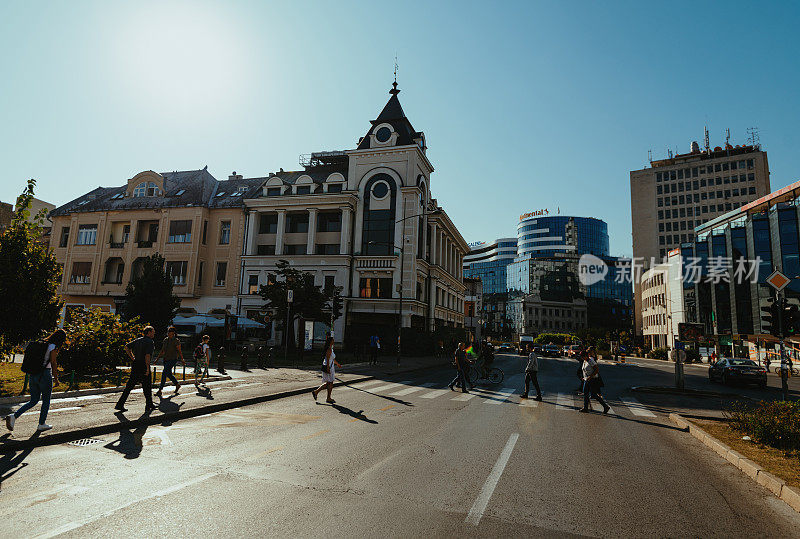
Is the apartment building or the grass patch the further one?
the apartment building

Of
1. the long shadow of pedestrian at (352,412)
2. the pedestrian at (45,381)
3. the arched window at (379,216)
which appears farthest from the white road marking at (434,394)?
the arched window at (379,216)

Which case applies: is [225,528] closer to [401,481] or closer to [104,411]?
[401,481]

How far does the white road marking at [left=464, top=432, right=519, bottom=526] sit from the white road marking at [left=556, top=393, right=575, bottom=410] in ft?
19.0

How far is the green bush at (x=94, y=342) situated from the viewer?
13523 millimetres

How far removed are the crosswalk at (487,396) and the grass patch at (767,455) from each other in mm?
3118

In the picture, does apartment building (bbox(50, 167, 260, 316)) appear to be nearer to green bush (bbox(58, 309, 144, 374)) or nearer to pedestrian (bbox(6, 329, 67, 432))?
green bush (bbox(58, 309, 144, 374))

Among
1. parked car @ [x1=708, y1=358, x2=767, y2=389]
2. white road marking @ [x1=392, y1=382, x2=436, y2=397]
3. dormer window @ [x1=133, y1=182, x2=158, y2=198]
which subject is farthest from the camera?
dormer window @ [x1=133, y1=182, x2=158, y2=198]

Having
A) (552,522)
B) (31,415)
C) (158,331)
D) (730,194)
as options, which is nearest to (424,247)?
(158,331)

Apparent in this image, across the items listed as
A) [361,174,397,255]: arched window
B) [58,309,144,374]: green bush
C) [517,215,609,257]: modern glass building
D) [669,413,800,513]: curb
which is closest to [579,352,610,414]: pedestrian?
[669,413,800,513]: curb

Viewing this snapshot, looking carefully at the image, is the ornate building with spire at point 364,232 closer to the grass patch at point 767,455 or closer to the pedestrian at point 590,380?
the pedestrian at point 590,380

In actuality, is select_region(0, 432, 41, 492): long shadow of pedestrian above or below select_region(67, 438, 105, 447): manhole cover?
above

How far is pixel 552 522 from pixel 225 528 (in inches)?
126

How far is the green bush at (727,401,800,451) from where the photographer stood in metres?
7.57

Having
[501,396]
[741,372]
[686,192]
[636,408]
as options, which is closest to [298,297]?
[501,396]
